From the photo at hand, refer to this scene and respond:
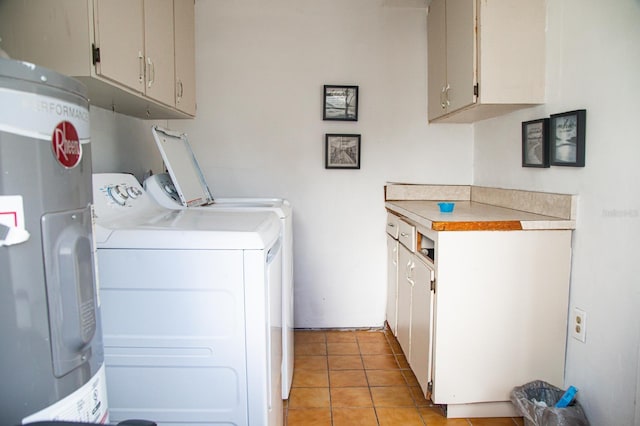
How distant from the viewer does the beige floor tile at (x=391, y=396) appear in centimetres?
207

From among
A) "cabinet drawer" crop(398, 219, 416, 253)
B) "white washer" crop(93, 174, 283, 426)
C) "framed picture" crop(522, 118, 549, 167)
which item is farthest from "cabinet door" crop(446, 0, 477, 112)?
"white washer" crop(93, 174, 283, 426)

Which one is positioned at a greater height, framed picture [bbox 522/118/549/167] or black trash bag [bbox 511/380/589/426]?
framed picture [bbox 522/118/549/167]

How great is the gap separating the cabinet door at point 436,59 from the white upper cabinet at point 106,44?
153 cm

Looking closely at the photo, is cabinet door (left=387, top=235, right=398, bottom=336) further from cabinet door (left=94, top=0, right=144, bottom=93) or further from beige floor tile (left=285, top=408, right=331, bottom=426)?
cabinet door (left=94, top=0, right=144, bottom=93)

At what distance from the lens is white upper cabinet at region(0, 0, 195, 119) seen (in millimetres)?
1240

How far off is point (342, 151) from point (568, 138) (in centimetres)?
143

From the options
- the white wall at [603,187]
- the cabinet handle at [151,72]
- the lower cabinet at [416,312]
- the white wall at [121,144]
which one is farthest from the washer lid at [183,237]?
the white wall at [603,187]

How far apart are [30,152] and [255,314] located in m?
0.74

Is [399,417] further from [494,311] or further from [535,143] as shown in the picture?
[535,143]

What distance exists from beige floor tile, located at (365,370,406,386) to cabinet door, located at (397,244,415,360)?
0.41 feet

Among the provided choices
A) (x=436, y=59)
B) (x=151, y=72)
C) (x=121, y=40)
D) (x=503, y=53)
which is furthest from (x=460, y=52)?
(x=121, y=40)

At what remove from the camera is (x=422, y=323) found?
201cm

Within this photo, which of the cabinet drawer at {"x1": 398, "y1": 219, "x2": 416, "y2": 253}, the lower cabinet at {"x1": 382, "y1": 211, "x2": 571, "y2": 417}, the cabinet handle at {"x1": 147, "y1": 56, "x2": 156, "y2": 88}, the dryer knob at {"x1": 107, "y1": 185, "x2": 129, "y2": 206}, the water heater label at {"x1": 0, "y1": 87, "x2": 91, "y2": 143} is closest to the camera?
the water heater label at {"x1": 0, "y1": 87, "x2": 91, "y2": 143}

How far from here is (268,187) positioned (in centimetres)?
291
